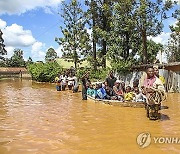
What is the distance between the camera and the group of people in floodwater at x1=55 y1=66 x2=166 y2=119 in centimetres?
1023

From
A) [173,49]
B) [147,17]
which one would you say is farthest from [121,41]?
[173,49]

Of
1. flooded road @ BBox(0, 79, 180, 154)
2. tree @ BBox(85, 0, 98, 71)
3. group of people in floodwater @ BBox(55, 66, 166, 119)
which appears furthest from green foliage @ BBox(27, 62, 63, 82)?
A: flooded road @ BBox(0, 79, 180, 154)

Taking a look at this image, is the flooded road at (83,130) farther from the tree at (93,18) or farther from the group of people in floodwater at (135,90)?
the tree at (93,18)

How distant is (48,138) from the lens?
26.4ft

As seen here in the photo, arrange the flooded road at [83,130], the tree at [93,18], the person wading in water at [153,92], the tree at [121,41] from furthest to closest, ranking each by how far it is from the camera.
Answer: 1. the tree at [93,18]
2. the tree at [121,41]
3. the person wading in water at [153,92]
4. the flooded road at [83,130]

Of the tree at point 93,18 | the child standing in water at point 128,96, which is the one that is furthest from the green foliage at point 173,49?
the child standing in water at point 128,96

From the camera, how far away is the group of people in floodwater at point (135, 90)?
403 inches

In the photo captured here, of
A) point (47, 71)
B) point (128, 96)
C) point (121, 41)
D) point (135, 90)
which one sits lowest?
point (128, 96)

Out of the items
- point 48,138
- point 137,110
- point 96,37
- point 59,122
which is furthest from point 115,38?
point 48,138

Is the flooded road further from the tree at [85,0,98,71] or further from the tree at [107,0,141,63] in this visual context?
the tree at [85,0,98,71]

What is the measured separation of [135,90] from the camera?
551 inches

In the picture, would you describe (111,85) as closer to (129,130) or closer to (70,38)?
(129,130)

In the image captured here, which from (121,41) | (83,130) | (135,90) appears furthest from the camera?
(121,41)

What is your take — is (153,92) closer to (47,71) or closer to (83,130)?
(83,130)
